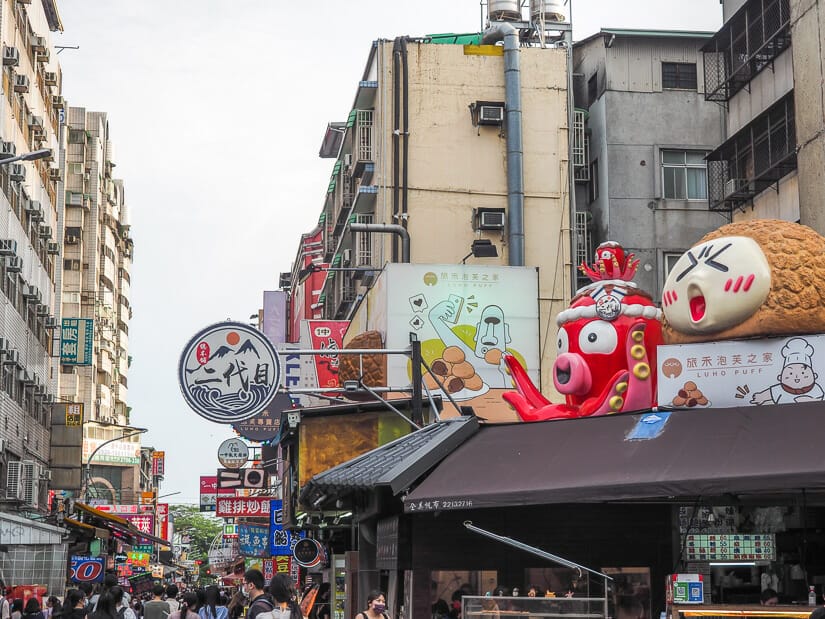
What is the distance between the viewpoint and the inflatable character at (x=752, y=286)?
1767 centimetres

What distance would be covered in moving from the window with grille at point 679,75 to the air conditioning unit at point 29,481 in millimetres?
22544

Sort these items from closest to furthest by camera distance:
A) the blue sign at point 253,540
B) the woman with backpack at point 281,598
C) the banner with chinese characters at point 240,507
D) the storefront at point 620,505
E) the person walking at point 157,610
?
1. the woman with backpack at point 281,598
2. the storefront at point 620,505
3. the person walking at point 157,610
4. the blue sign at point 253,540
5. the banner with chinese characters at point 240,507

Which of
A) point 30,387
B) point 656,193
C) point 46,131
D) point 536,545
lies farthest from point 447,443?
point 46,131

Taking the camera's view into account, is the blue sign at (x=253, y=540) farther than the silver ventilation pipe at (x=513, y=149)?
Yes

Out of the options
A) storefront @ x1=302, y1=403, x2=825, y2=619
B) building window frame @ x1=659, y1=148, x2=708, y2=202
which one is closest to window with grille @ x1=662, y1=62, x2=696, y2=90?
building window frame @ x1=659, y1=148, x2=708, y2=202

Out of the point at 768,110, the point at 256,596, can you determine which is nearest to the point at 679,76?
the point at 768,110

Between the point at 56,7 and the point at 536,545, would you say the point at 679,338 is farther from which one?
the point at 56,7

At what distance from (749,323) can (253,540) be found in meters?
30.1

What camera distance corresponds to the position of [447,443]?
19.3 meters

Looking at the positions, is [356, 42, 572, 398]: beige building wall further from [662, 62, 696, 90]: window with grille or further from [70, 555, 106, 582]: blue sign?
[70, 555, 106, 582]: blue sign

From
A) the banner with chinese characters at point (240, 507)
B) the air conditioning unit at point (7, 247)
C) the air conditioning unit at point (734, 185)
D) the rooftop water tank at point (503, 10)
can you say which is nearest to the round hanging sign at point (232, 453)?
the banner with chinese characters at point (240, 507)

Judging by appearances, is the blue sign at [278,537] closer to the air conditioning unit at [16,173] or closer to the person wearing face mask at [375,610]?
the air conditioning unit at [16,173]

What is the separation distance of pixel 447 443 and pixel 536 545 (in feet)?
6.52

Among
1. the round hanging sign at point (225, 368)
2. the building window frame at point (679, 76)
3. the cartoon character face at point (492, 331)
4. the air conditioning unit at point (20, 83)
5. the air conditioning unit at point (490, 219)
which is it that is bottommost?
the round hanging sign at point (225, 368)
